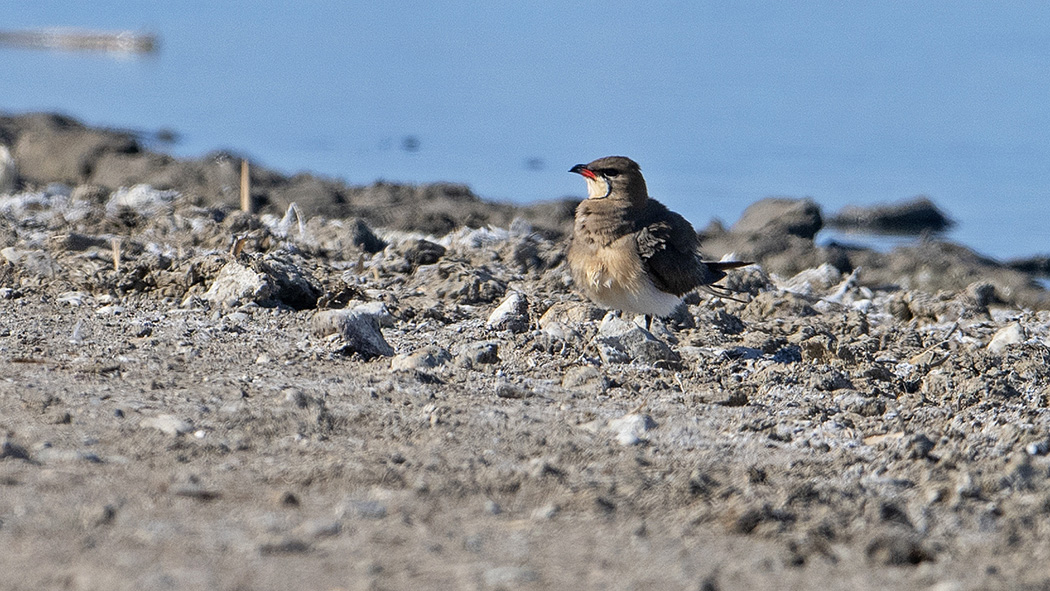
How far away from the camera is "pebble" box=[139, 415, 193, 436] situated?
13.2 feet

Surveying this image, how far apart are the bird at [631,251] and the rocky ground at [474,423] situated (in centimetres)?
20

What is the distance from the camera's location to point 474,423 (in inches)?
169

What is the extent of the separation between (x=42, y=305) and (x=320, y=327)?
148cm

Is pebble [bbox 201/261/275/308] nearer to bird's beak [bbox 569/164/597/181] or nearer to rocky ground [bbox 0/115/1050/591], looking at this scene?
rocky ground [bbox 0/115/1050/591]

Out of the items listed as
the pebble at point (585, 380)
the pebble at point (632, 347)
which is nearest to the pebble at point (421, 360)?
the pebble at point (585, 380)

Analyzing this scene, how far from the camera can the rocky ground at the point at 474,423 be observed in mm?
3107

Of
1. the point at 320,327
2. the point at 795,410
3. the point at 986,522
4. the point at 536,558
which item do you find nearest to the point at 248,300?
the point at 320,327

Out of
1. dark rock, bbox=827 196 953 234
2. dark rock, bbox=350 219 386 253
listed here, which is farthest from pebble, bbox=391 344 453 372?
dark rock, bbox=827 196 953 234

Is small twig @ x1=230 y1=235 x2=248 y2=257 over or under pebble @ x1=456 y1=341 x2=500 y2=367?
over

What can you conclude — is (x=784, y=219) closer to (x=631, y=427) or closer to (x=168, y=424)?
(x=631, y=427)

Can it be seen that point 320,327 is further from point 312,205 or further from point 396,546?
point 312,205

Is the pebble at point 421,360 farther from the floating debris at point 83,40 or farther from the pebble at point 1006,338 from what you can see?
the floating debris at point 83,40

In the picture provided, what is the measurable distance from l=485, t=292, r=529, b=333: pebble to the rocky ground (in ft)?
0.07

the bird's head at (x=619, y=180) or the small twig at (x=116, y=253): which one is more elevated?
the bird's head at (x=619, y=180)
